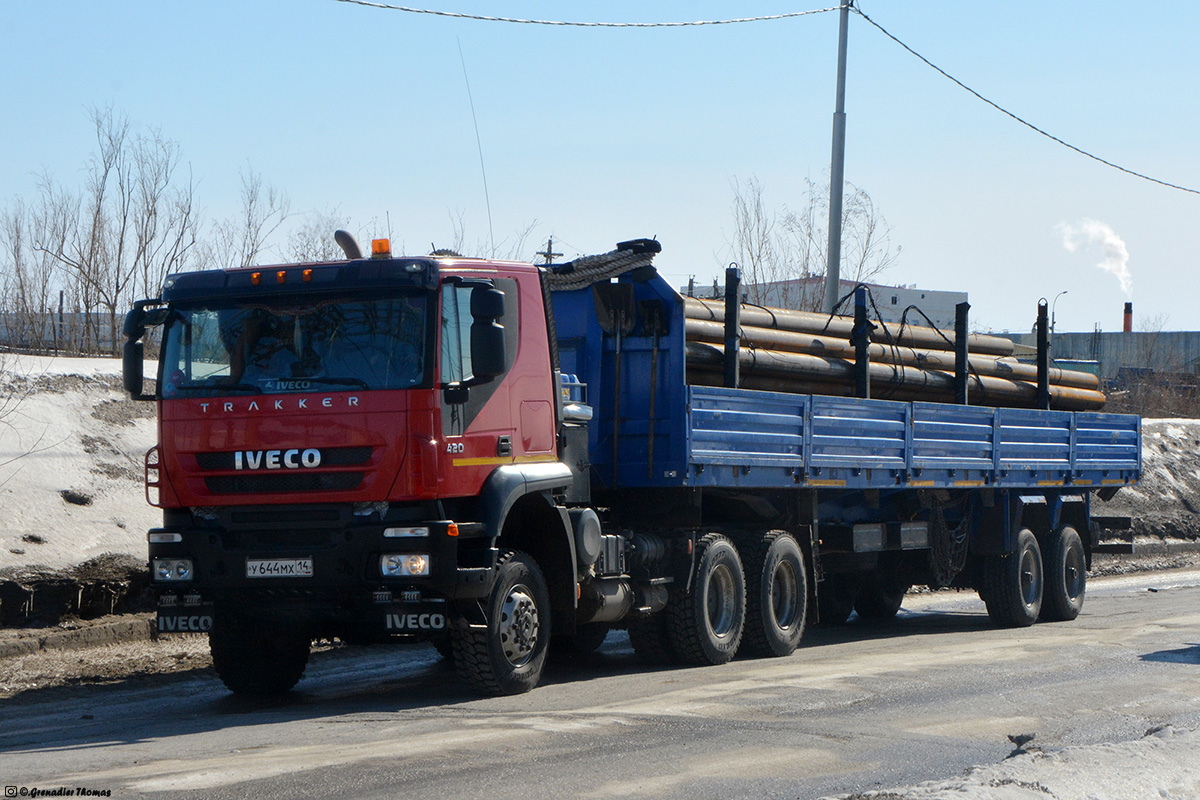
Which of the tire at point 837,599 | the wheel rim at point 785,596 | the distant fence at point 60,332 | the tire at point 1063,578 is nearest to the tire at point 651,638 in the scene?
the wheel rim at point 785,596

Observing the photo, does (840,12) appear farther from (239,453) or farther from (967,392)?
(239,453)

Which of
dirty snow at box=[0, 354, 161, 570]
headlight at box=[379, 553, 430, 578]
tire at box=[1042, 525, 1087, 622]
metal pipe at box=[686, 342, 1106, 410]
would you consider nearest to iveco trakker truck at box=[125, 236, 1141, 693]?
headlight at box=[379, 553, 430, 578]

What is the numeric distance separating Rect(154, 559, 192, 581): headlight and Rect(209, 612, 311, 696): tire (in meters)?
0.63

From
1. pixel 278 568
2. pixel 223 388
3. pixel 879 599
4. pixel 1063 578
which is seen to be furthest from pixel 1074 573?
pixel 223 388

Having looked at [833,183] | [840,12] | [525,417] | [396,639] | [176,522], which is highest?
[840,12]

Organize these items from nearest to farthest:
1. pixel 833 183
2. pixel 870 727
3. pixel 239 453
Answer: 1. pixel 870 727
2. pixel 239 453
3. pixel 833 183

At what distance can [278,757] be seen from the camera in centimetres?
680

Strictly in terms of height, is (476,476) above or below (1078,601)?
above

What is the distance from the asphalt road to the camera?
6344 mm

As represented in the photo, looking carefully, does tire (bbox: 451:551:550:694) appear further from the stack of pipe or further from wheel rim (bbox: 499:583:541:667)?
the stack of pipe

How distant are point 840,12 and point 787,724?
1535 cm

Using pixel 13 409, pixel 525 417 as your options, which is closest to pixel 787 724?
pixel 525 417

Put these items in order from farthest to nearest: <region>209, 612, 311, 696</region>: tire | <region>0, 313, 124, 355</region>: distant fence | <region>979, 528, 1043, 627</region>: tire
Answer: <region>0, 313, 124, 355</region>: distant fence, <region>979, 528, 1043, 627</region>: tire, <region>209, 612, 311, 696</region>: tire

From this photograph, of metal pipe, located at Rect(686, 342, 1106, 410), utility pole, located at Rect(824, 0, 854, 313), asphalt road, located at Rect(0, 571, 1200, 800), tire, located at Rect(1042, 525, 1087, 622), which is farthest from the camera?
utility pole, located at Rect(824, 0, 854, 313)
